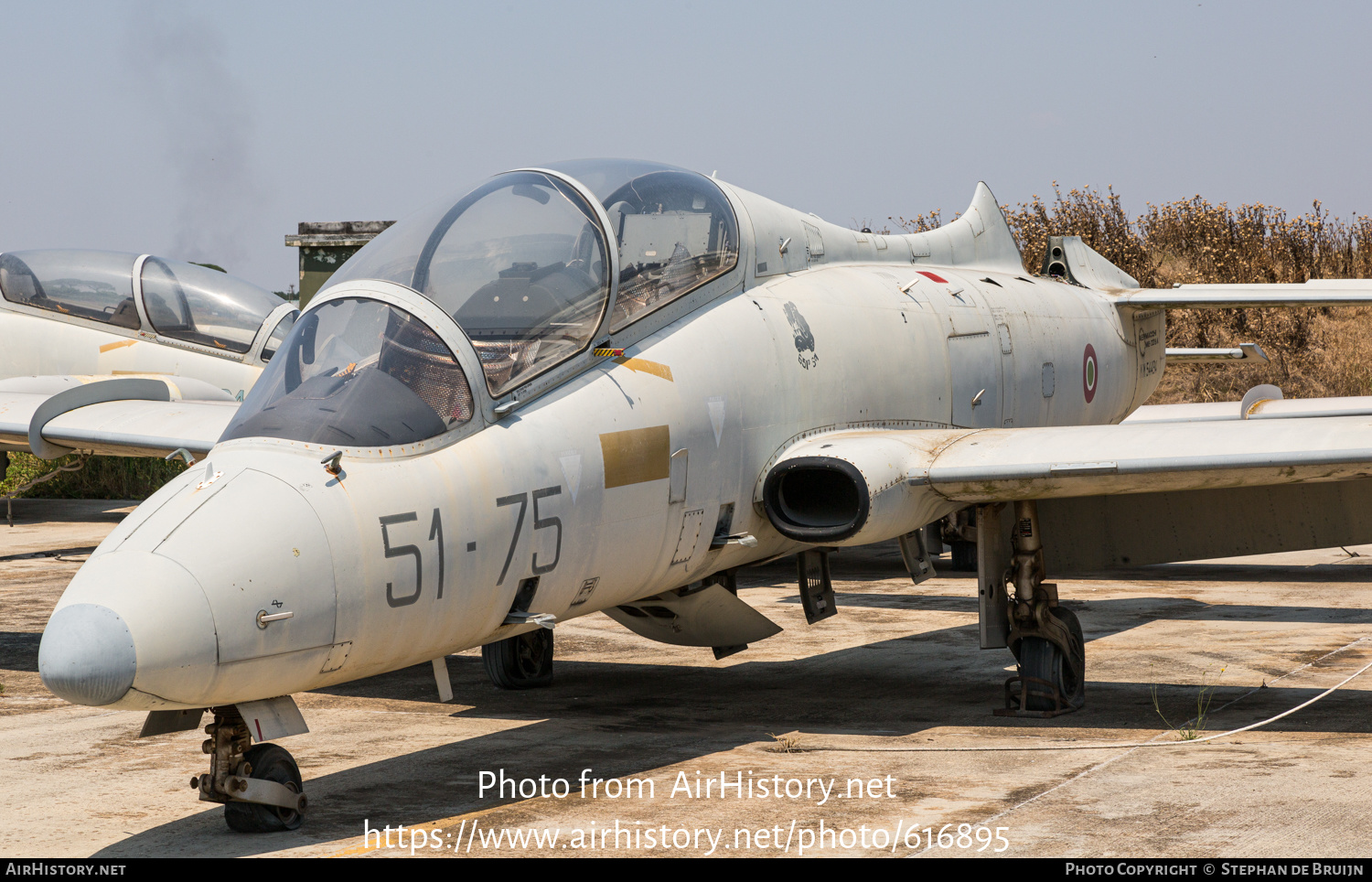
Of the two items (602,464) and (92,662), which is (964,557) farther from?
(92,662)

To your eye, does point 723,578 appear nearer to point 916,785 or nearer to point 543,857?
point 916,785

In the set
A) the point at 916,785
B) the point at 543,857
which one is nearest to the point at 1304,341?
the point at 916,785

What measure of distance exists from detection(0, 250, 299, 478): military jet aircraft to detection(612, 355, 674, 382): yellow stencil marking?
8.07m

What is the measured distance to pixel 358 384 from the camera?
5.40m

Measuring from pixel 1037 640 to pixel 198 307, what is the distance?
31.6ft

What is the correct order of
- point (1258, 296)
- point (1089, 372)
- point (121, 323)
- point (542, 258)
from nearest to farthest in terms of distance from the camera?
point (542, 258)
point (1089, 372)
point (1258, 296)
point (121, 323)

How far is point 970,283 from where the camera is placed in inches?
382

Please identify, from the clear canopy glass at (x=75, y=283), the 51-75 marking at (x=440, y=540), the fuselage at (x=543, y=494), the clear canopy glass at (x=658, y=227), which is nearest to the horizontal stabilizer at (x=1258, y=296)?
the fuselage at (x=543, y=494)

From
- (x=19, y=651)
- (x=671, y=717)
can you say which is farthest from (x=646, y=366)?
(x=19, y=651)

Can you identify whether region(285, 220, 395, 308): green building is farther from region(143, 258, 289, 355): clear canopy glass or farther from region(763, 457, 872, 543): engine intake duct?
region(763, 457, 872, 543): engine intake duct

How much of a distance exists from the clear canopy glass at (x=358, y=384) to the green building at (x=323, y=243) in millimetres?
14582

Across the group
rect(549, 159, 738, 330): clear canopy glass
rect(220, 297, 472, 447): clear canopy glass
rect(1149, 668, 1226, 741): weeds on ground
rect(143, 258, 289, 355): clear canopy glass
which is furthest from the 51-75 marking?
rect(143, 258, 289, 355): clear canopy glass

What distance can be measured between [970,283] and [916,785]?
15.0 ft

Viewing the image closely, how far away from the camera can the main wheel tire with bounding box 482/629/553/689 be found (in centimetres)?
885
